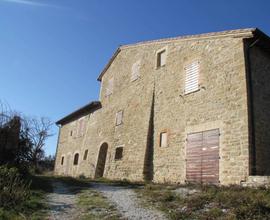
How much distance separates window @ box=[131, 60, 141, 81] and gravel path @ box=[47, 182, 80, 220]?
830cm

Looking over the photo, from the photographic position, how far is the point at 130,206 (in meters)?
7.38

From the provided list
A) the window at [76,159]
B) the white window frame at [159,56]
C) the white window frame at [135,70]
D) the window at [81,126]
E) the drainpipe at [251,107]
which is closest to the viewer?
the drainpipe at [251,107]

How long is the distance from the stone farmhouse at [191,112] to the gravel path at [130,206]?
3.18 meters

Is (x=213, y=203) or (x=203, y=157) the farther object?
(x=203, y=157)

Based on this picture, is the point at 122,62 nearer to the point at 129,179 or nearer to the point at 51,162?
the point at 129,179

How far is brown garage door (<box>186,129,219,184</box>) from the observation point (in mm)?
10453

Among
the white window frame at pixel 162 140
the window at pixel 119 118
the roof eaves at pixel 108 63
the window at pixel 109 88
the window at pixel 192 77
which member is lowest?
the white window frame at pixel 162 140

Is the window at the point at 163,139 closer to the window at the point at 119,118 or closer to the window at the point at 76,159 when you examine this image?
the window at the point at 119,118

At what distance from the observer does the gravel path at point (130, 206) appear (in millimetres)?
6422

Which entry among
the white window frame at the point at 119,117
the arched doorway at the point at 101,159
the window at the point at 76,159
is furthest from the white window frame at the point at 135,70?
the window at the point at 76,159

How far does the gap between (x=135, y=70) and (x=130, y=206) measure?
10.4 metres

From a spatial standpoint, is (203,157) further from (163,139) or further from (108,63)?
(108,63)

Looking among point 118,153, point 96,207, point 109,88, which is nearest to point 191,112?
point 118,153

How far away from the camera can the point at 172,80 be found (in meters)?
13.5
